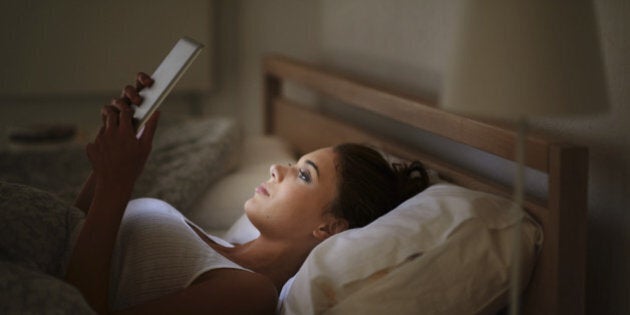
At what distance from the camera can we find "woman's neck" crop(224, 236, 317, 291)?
59.9 inches

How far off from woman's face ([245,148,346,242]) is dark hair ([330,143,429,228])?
18 millimetres

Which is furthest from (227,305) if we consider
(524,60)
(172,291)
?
(524,60)

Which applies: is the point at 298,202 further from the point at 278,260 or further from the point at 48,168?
the point at 48,168

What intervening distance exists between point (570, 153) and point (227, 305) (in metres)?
0.57

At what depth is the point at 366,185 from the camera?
151 cm

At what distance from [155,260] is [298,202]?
0.27m

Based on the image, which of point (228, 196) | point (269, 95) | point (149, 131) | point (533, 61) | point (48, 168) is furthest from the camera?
point (269, 95)

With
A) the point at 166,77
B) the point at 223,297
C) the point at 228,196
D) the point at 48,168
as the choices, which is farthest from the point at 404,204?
the point at 48,168

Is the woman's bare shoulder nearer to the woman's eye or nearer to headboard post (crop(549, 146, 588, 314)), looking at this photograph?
the woman's eye

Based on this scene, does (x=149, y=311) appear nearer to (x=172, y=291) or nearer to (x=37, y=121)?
(x=172, y=291)

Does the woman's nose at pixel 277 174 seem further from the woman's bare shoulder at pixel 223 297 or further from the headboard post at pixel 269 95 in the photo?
the headboard post at pixel 269 95

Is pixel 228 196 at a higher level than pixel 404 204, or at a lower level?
lower

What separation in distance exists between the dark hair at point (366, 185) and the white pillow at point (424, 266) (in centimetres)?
16

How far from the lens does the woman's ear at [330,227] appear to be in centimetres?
150
